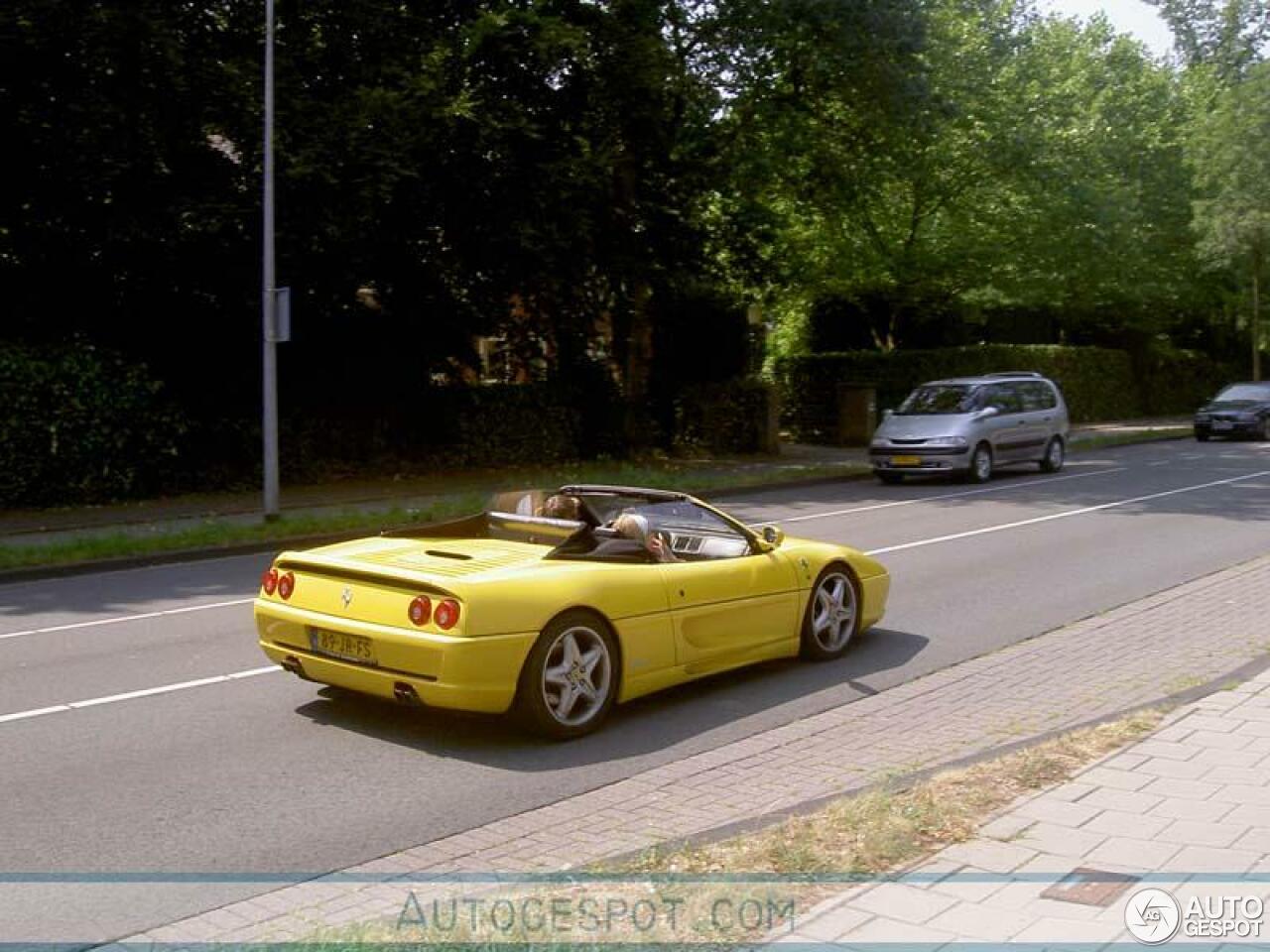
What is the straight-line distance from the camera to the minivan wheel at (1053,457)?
24.4 m

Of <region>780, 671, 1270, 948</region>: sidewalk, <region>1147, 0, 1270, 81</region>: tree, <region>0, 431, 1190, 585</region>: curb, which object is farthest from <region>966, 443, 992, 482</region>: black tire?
<region>1147, 0, 1270, 81</region>: tree

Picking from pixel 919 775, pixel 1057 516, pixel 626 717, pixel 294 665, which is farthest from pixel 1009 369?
pixel 919 775

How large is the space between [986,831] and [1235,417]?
107ft

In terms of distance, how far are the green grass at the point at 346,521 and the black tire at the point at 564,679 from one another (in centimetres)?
819

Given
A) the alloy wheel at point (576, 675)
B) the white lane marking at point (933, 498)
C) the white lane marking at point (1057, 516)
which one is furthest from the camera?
the white lane marking at point (933, 498)

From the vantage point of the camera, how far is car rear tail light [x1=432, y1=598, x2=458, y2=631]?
20.2 feet

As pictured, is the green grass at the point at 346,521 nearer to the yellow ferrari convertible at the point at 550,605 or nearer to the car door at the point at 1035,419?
the car door at the point at 1035,419

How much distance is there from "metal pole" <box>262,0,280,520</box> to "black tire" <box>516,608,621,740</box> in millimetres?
10404

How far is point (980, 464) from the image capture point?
22266 mm

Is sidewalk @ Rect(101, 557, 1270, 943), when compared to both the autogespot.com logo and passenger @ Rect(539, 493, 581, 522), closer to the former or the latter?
the autogespot.com logo

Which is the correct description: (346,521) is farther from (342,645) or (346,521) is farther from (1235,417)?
(1235,417)

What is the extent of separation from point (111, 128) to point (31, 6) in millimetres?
1657

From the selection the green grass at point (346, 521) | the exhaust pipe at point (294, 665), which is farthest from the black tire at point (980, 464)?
the exhaust pipe at point (294, 665)

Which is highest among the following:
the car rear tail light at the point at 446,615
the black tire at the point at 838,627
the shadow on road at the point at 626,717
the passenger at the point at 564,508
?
the passenger at the point at 564,508
